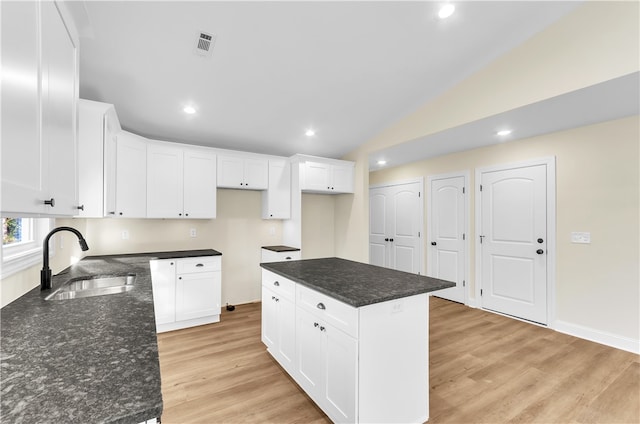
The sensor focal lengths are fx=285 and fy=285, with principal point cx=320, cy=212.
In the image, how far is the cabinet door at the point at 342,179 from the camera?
4645 millimetres

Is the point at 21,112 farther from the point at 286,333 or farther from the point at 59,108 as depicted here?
the point at 286,333

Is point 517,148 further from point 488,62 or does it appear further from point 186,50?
point 186,50

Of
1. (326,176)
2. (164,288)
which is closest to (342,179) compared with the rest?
(326,176)

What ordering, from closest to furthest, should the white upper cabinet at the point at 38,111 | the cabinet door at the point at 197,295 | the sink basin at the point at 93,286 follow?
the white upper cabinet at the point at 38,111
the sink basin at the point at 93,286
the cabinet door at the point at 197,295

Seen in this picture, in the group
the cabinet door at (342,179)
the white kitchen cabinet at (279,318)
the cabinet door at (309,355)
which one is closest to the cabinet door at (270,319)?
the white kitchen cabinet at (279,318)

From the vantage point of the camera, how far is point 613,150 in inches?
121

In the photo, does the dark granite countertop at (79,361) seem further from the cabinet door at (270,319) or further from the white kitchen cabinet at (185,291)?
the white kitchen cabinet at (185,291)

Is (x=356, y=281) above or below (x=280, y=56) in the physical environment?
below

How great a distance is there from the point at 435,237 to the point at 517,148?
1.76 metres

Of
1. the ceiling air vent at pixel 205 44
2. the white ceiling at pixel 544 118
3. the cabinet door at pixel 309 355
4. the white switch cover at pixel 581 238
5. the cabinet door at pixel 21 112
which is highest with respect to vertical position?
the ceiling air vent at pixel 205 44

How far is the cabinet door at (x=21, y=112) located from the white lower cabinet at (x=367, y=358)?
1.46 m

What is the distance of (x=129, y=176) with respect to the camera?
10.6 feet

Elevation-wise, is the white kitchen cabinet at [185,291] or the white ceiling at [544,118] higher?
the white ceiling at [544,118]

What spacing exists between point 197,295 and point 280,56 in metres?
2.85
